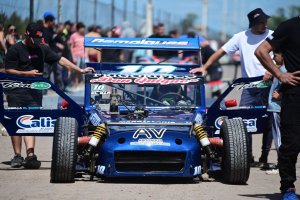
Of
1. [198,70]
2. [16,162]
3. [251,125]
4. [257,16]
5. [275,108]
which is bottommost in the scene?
[16,162]

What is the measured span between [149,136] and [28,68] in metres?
2.94

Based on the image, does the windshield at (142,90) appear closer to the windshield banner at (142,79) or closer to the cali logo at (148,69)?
the windshield banner at (142,79)

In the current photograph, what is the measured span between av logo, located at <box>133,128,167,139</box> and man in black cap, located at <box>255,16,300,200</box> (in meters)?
1.73

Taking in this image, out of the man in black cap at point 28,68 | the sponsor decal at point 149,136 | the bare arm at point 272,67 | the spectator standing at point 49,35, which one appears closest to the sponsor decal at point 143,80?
the man in black cap at point 28,68

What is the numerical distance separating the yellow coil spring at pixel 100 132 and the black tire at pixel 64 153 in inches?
8.6

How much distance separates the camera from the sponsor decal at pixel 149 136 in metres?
10.2

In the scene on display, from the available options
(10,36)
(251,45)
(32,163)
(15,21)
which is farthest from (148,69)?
(15,21)

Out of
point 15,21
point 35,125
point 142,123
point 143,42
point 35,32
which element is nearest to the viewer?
point 142,123

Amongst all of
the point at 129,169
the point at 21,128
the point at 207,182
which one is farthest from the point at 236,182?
the point at 21,128

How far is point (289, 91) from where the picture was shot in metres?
8.98

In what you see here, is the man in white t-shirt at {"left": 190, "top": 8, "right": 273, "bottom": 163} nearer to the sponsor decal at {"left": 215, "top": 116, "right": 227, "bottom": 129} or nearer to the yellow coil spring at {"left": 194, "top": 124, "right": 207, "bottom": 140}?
the sponsor decal at {"left": 215, "top": 116, "right": 227, "bottom": 129}

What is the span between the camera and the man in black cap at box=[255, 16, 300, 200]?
8.91 m

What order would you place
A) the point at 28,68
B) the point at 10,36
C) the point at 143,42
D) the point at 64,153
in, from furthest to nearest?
the point at 10,36
the point at 143,42
the point at 28,68
the point at 64,153

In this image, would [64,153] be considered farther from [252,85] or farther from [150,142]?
[252,85]
